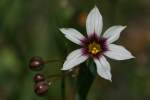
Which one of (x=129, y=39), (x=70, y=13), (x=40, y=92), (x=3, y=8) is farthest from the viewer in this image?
(x=129, y=39)

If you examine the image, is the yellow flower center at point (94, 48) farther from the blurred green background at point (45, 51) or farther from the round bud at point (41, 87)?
the blurred green background at point (45, 51)

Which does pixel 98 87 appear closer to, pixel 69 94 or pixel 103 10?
pixel 69 94

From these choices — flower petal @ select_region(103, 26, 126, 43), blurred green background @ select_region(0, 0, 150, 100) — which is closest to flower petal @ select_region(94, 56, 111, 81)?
flower petal @ select_region(103, 26, 126, 43)

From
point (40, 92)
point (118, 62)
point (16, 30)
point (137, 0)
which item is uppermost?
point (137, 0)

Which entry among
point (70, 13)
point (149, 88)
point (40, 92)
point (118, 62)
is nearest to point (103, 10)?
point (118, 62)

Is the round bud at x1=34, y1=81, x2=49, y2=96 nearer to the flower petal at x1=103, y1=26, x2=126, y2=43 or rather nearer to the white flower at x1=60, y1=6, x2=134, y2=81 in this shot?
the white flower at x1=60, y1=6, x2=134, y2=81

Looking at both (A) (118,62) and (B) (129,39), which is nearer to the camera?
(A) (118,62)

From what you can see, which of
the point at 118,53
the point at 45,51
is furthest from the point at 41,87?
the point at 45,51
